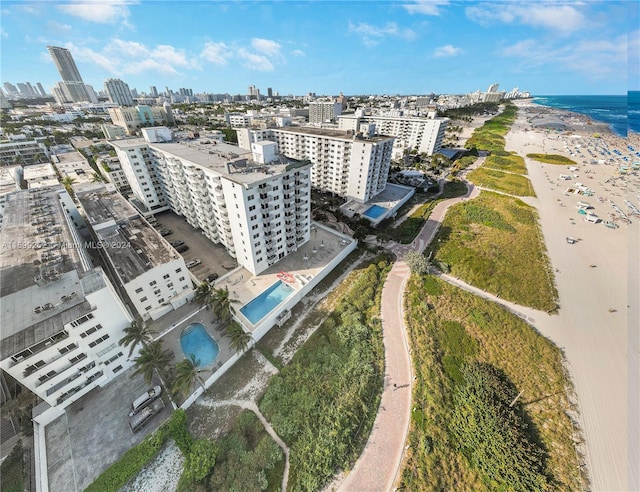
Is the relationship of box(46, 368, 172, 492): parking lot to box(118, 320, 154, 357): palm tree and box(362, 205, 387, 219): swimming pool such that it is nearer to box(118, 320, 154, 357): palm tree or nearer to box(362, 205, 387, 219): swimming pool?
box(118, 320, 154, 357): palm tree

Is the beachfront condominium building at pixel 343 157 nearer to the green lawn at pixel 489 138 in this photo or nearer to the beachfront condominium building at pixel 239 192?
the beachfront condominium building at pixel 239 192

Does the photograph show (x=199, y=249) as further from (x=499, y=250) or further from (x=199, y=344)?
(x=499, y=250)

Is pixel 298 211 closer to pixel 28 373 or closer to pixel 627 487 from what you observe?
pixel 28 373

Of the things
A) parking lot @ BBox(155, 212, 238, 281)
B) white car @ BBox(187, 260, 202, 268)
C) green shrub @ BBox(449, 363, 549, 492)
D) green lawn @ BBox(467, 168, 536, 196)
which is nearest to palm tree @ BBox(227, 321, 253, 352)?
parking lot @ BBox(155, 212, 238, 281)

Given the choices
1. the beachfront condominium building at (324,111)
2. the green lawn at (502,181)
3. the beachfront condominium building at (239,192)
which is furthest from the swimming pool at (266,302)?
the beachfront condominium building at (324,111)

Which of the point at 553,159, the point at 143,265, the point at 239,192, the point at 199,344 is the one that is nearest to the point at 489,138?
the point at 553,159

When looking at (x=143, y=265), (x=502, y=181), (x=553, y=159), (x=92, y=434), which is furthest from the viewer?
(x=553, y=159)
